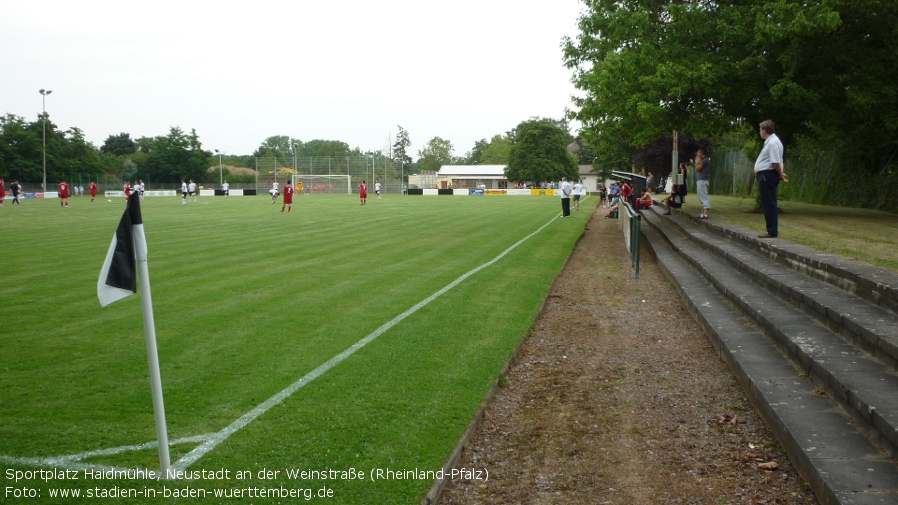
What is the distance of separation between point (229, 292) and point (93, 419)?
5097 millimetres

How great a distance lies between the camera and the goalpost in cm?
8800

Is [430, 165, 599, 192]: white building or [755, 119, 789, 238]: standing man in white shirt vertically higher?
[430, 165, 599, 192]: white building

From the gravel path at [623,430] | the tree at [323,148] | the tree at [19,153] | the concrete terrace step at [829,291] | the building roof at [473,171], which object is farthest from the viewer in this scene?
the tree at [323,148]

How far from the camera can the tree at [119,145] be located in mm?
133000

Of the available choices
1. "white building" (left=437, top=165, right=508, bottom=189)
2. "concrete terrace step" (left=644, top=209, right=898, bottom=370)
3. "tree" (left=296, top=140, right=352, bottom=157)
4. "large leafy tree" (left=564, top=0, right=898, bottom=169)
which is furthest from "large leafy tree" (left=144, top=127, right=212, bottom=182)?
"concrete terrace step" (left=644, top=209, right=898, bottom=370)

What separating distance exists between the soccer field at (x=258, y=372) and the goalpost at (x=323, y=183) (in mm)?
75729

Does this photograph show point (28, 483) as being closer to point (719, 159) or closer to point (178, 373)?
point (178, 373)

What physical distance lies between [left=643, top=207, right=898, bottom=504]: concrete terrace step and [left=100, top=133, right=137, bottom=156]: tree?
467ft

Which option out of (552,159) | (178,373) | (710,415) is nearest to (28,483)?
(178,373)

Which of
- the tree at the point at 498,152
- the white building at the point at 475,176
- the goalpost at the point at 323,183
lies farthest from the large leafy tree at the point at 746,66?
the tree at the point at 498,152

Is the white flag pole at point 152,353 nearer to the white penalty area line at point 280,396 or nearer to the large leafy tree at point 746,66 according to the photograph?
the white penalty area line at point 280,396

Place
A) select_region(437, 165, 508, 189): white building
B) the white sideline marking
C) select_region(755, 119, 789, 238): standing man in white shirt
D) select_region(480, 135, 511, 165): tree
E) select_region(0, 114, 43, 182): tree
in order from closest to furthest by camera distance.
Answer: the white sideline marking, select_region(755, 119, 789, 238): standing man in white shirt, select_region(0, 114, 43, 182): tree, select_region(437, 165, 508, 189): white building, select_region(480, 135, 511, 165): tree

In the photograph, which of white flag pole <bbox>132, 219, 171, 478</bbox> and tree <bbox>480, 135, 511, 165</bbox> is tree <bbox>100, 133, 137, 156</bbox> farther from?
white flag pole <bbox>132, 219, 171, 478</bbox>

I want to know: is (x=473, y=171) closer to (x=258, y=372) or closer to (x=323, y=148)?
(x=323, y=148)
